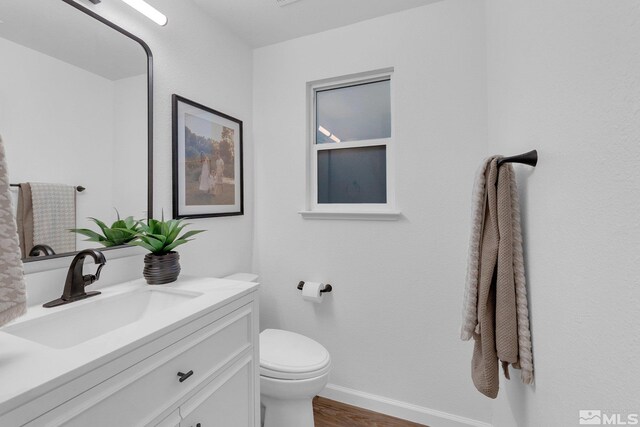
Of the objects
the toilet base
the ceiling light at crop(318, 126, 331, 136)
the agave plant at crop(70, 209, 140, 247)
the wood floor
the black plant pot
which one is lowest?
the wood floor

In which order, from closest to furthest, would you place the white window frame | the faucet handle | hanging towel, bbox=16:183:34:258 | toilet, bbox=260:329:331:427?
hanging towel, bbox=16:183:34:258 < the faucet handle < toilet, bbox=260:329:331:427 < the white window frame

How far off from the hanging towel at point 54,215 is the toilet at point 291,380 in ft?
3.24

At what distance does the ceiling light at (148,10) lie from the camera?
1.27 m

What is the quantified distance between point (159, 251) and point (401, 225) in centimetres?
129

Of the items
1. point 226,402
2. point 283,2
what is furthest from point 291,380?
point 283,2

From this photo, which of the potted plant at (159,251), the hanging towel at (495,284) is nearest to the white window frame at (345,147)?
the hanging towel at (495,284)

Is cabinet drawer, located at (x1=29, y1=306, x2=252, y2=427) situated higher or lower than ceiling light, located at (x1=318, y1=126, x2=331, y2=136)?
lower

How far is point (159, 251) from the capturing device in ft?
4.16

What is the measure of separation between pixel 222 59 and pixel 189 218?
107cm

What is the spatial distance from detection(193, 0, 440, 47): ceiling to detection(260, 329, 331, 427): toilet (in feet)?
6.36

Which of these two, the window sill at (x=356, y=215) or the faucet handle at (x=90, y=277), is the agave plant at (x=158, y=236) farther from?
the window sill at (x=356, y=215)

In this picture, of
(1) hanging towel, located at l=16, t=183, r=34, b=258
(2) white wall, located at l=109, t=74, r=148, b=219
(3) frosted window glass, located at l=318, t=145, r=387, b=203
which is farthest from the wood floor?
(1) hanging towel, located at l=16, t=183, r=34, b=258

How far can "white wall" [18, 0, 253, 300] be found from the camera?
4.46 ft

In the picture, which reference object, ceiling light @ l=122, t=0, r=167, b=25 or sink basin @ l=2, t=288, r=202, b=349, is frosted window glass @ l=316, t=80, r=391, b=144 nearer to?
ceiling light @ l=122, t=0, r=167, b=25
